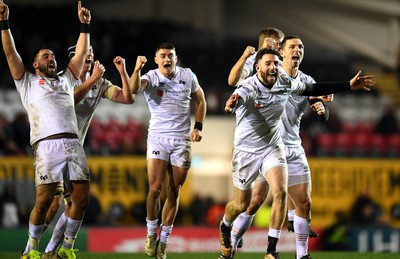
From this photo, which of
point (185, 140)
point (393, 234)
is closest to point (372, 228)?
point (393, 234)

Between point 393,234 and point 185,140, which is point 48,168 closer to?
point 185,140

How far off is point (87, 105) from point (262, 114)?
2.18 meters

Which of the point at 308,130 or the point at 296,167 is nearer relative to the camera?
the point at 296,167

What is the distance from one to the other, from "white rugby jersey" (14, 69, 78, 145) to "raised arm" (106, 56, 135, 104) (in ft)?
2.48

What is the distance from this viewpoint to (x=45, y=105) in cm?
1058

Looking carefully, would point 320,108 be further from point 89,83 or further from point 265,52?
point 89,83

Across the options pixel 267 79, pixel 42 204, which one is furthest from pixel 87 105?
pixel 267 79

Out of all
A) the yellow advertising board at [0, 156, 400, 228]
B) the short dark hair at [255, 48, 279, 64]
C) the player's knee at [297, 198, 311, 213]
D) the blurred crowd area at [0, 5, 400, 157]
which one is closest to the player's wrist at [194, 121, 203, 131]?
the short dark hair at [255, 48, 279, 64]

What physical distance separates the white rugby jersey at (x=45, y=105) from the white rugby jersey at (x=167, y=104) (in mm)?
1534

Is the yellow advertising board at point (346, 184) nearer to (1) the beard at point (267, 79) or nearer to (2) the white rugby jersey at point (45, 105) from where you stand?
(1) the beard at point (267, 79)

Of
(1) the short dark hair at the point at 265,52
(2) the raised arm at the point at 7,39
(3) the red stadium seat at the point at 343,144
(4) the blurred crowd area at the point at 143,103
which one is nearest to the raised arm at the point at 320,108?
(1) the short dark hair at the point at 265,52

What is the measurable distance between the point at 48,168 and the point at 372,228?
362 inches

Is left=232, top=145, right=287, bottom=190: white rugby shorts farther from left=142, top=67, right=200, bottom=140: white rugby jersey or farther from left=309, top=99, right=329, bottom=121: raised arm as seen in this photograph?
left=142, top=67, right=200, bottom=140: white rugby jersey

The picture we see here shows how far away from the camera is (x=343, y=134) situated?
23.4 m
